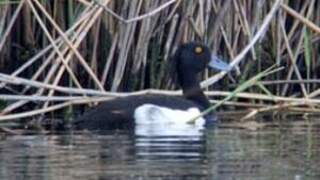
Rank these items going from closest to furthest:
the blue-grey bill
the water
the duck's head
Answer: the water → the blue-grey bill → the duck's head

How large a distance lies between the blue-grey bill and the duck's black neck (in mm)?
259

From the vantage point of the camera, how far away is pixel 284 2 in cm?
1209

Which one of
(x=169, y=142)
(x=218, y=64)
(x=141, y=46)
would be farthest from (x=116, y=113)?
(x=169, y=142)

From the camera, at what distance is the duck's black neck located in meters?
12.0

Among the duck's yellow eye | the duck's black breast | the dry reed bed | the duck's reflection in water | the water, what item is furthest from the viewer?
the duck's yellow eye

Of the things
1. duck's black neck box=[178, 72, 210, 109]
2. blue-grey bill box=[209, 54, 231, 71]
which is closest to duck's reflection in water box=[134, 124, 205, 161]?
duck's black neck box=[178, 72, 210, 109]

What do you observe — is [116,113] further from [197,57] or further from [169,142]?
[169,142]

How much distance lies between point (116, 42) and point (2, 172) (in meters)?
4.28

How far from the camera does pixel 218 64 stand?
39.4 feet

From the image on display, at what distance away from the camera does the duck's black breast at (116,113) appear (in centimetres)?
1092

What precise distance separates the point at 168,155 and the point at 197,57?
386 centimetres

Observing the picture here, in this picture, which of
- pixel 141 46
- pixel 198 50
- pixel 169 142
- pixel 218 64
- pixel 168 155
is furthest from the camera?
pixel 198 50

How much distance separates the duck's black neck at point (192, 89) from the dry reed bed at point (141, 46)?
0.41 feet

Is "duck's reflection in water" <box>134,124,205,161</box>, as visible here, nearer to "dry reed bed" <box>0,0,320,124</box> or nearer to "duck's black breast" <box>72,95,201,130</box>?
"duck's black breast" <box>72,95,201,130</box>
